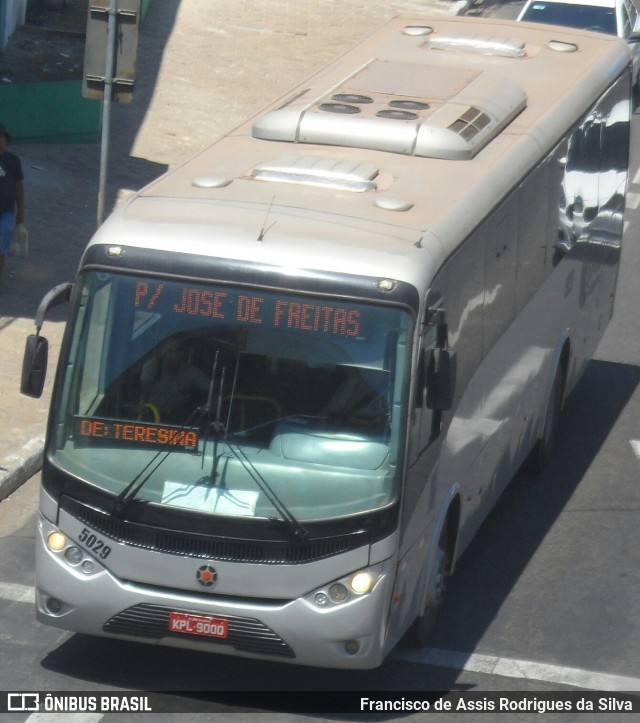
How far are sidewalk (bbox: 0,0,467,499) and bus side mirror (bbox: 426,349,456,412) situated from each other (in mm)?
4545

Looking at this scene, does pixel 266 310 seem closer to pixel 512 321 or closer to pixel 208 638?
pixel 208 638

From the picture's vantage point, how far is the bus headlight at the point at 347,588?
7.99 meters

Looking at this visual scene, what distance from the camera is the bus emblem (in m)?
8.00

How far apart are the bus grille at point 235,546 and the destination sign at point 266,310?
3.58ft

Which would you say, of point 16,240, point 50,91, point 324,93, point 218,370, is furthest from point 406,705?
point 50,91

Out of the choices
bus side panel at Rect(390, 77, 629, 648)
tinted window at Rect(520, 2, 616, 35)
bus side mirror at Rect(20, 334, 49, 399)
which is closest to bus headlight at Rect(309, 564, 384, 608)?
bus side panel at Rect(390, 77, 629, 648)

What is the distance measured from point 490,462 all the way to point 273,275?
3116mm

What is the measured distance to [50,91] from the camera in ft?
66.5

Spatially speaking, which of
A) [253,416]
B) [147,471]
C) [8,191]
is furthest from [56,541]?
[8,191]

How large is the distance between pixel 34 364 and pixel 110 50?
5342mm

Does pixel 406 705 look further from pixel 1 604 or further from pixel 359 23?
pixel 359 23

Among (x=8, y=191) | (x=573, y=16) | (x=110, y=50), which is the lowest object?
(x=573, y=16)

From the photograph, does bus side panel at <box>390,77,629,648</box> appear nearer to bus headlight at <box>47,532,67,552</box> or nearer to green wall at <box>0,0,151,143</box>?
bus headlight at <box>47,532,67,552</box>

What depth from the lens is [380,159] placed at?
31.3 feet
